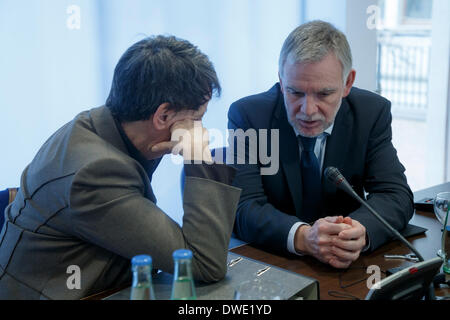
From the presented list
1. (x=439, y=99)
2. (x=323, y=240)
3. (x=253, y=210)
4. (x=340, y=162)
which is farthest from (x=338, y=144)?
(x=439, y=99)

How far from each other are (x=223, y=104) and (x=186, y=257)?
73.8 inches

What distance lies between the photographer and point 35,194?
46.9 inches

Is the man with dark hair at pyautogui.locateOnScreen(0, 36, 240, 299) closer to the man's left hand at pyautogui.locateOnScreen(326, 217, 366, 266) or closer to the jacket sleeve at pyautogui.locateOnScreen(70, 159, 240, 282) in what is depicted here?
the jacket sleeve at pyautogui.locateOnScreen(70, 159, 240, 282)

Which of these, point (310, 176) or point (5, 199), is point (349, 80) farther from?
point (5, 199)

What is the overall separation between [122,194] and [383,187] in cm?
95

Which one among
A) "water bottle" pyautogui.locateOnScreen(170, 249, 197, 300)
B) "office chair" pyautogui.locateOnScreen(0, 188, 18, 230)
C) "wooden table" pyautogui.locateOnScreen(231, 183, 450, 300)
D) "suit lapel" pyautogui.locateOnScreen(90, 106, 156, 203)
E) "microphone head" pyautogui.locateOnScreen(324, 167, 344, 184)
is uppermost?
"suit lapel" pyautogui.locateOnScreen(90, 106, 156, 203)


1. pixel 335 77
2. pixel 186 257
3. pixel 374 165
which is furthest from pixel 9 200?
pixel 374 165

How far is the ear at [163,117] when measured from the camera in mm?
1208

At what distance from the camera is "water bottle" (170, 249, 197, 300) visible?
85cm

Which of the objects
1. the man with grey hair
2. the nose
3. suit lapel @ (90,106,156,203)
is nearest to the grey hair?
the man with grey hair

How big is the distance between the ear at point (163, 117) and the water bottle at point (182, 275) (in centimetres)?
45

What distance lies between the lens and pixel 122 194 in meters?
1.10

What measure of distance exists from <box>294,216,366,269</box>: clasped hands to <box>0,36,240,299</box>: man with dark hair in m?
0.26

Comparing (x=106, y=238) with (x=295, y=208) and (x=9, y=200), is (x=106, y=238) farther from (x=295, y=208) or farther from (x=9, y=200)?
(x=295, y=208)
